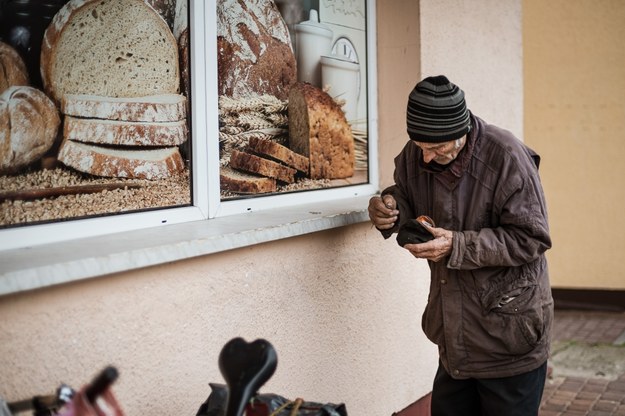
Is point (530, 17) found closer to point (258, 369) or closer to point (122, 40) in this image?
point (122, 40)

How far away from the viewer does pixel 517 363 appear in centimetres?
322

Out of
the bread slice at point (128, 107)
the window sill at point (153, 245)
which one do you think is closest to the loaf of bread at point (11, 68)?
the bread slice at point (128, 107)

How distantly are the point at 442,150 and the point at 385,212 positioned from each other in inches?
15.9

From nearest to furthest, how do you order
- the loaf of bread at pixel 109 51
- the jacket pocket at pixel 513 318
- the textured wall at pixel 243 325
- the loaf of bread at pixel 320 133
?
the textured wall at pixel 243 325
the loaf of bread at pixel 109 51
the jacket pocket at pixel 513 318
the loaf of bread at pixel 320 133

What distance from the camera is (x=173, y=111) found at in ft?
10.9

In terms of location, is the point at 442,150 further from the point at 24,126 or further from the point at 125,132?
the point at 24,126

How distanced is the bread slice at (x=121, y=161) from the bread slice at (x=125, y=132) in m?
0.03

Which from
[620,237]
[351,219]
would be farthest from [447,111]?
[620,237]

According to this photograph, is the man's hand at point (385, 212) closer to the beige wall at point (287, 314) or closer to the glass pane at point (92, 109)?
the beige wall at point (287, 314)

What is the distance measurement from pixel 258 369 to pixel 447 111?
4.54ft

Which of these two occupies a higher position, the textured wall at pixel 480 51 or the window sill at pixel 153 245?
the textured wall at pixel 480 51

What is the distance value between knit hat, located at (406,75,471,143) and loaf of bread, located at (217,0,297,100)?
91cm

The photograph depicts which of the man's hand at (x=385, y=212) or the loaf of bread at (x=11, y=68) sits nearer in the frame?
the loaf of bread at (x=11, y=68)

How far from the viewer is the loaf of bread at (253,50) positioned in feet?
11.8
